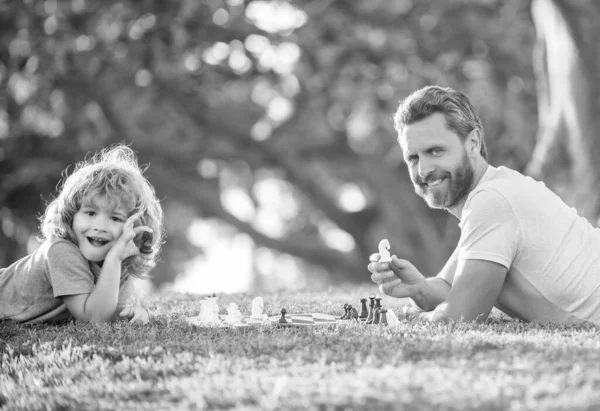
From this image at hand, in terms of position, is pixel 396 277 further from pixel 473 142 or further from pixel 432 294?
pixel 473 142

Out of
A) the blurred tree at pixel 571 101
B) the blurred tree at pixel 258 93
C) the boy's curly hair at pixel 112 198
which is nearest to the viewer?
the boy's curly hair at pixel 112 198

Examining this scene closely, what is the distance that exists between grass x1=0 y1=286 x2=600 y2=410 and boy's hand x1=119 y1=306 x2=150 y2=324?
0.45 feet

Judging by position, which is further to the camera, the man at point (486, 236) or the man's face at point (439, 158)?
the man's face at point (439, 158)

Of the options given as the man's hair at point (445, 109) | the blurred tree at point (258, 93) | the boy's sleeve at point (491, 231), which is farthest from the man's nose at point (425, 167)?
the blurred tree at point (258, 93)

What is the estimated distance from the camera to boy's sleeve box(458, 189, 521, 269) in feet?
16.0

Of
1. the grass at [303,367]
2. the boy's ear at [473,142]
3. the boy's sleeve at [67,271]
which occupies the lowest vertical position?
the grass at [303,367]

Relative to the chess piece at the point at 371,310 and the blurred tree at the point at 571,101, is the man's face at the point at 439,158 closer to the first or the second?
the chess piece at the point at 371,310

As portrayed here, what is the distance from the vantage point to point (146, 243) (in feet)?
18.5

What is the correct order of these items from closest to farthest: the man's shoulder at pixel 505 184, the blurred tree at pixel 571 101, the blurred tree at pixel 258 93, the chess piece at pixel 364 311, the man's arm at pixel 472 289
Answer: the man's arm at pixel 472 289 < the man's shoulder at pixel 505 184 < the chess piece at pixel 364 311 < the blurred tree at pixel 571 101 < the blurred tree at pixel 258 93

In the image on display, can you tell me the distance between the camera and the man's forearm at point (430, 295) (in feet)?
18.2

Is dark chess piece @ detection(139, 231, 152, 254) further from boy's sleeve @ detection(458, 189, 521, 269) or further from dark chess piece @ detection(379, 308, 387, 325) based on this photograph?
boy's sleeve @ detection(458, 189, 521, 269)

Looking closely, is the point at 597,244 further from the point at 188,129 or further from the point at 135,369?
the point at 188,129

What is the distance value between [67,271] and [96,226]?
36cm

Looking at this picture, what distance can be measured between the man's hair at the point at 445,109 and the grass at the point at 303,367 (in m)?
1.31
